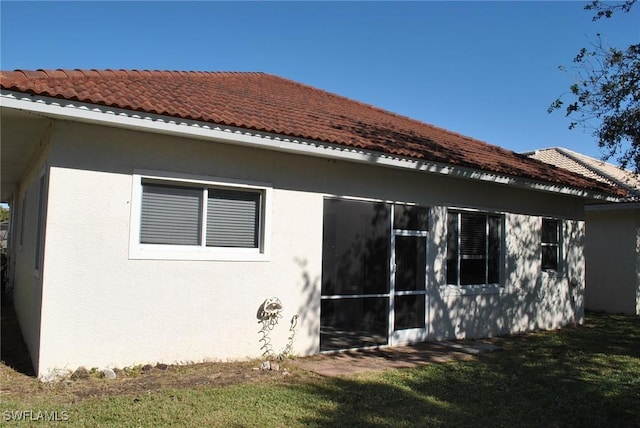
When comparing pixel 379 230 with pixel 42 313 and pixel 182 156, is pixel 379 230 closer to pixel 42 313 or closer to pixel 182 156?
pixel 182 156

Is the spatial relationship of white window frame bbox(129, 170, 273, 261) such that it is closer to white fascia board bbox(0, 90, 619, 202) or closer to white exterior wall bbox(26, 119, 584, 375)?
white exterior wall bbox(26, 119, 584, 375)

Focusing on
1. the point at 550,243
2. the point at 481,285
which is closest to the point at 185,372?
the point at 481,285

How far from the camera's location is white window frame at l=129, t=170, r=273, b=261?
272 inches

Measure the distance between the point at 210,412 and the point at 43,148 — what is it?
192 inches

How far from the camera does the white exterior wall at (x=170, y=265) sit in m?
6.46

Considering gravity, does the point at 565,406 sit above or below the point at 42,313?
below

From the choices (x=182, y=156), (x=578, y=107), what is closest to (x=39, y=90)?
(x=182, y=156)

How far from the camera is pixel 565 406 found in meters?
6.09

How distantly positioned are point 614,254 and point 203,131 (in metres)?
14.2

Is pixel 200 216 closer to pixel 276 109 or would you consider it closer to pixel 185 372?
pixel 185 372

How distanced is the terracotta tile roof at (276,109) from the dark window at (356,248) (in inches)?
54.1

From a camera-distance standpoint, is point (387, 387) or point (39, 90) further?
point (387, 387)

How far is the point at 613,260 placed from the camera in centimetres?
1617

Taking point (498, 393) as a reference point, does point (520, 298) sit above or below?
above
